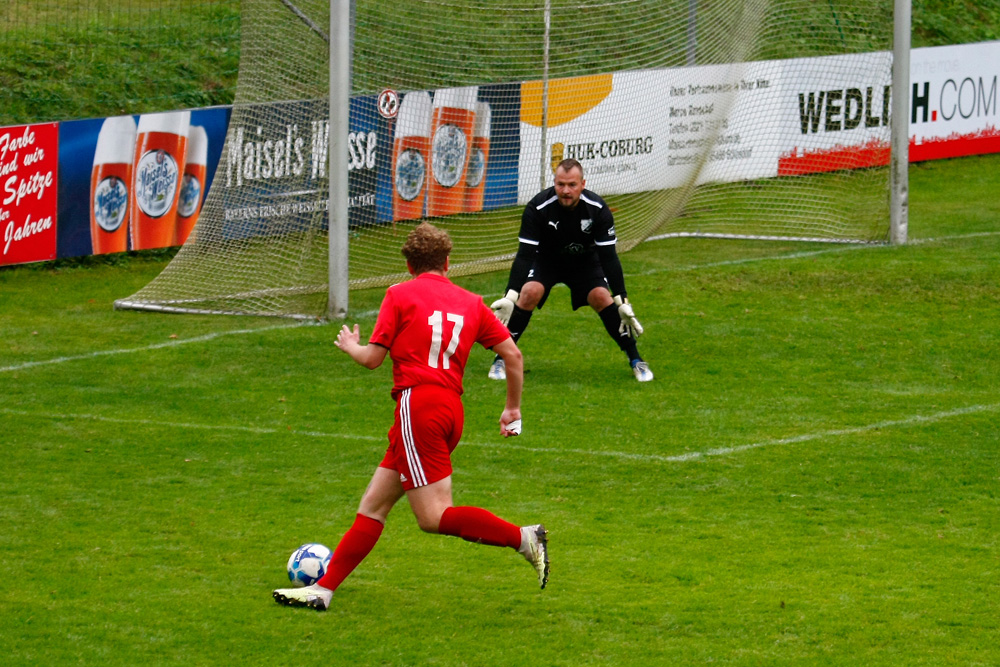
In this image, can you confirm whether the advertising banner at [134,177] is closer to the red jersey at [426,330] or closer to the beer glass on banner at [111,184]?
the beer glass on banner at [111,184]

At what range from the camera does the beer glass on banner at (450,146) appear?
50.4 feet

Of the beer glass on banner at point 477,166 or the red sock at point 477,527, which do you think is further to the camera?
the beer glass on banner at point 477,166

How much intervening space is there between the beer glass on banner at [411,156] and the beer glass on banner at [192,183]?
2988 millimetres

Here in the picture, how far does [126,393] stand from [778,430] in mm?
4813

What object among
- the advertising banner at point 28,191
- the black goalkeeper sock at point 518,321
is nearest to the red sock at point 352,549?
the black goalkeeper sock at point 518,321

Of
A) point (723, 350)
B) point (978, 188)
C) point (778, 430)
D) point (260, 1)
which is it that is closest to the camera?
point (778, 430)

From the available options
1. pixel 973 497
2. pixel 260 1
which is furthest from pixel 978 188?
pixel 973 497

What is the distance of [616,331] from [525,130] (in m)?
5.56

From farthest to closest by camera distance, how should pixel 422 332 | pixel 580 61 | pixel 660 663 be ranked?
pixel 580 61, pixel 422 332, pixel 660 663

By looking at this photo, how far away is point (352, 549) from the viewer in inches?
251

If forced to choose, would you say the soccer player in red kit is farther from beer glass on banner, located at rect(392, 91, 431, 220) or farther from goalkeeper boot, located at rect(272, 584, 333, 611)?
beer glass on banner, located at rect(392, 91, 431, 220)

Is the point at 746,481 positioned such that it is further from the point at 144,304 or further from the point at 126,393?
the point at 144,304

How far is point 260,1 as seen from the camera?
1361cm

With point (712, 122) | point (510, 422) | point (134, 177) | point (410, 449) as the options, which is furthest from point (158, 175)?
point (410, 449)
